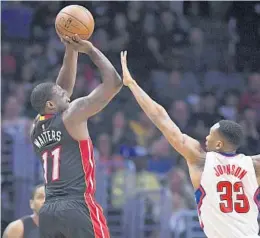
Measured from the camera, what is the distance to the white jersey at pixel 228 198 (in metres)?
6.95

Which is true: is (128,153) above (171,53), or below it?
below

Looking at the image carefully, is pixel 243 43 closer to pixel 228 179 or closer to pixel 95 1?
Answer: pixel 95 1

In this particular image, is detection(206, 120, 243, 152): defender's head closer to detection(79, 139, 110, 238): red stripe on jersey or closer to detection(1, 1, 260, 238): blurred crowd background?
detection(79, 139, 110, 238): red stripe on jersey

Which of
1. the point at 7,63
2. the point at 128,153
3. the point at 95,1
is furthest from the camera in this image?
the point at 95,1

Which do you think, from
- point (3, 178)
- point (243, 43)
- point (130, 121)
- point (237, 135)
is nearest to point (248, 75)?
point (243, 43)

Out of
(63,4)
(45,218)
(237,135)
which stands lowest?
(45,218)

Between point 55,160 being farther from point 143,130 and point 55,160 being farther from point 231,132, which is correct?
point 143,130

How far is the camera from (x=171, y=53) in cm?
1554

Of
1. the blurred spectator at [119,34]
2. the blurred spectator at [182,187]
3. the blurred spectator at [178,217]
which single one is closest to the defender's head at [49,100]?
the blurred spectator at [178,217]

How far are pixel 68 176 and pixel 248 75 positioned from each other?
8.67 m

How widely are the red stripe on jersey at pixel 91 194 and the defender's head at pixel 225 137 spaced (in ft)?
3.20

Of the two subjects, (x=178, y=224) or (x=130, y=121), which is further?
(x=130, y=121)

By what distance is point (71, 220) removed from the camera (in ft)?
22.2

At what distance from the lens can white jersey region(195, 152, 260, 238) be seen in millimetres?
6953
